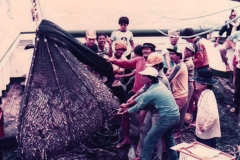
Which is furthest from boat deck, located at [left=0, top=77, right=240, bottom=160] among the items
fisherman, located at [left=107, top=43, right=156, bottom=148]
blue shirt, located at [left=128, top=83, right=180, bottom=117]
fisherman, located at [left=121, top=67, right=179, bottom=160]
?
blue shirt, located at [left=128, top=83, right=180, bottom=117]

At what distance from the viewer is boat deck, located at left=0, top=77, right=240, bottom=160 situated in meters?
5.73

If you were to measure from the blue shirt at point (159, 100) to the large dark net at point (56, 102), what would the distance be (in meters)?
0.89

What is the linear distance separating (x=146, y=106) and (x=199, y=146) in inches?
38.7

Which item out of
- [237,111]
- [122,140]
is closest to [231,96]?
[237,111]

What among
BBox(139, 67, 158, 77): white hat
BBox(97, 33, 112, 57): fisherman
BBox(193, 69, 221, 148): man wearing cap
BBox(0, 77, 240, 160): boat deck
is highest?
BBox(97, 33, 112, 57): fisherman

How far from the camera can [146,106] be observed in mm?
4797

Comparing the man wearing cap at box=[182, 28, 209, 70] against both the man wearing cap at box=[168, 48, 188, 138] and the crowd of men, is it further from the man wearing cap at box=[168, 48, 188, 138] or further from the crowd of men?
the man wearing cap at box=[168, 48, 188, 138]

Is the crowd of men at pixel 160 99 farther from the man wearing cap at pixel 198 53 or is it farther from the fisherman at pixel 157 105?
the man wearing cap at pixel 198 53

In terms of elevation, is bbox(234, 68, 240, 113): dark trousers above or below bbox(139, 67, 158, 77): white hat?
below

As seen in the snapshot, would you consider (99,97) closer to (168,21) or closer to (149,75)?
(149,75)

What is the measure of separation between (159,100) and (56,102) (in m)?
1.45

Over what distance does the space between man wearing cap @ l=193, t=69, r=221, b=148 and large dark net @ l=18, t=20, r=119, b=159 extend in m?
1.42

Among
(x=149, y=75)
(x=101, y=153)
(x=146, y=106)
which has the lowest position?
(x=101, y=153)

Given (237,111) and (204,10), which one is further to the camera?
(204,10)
